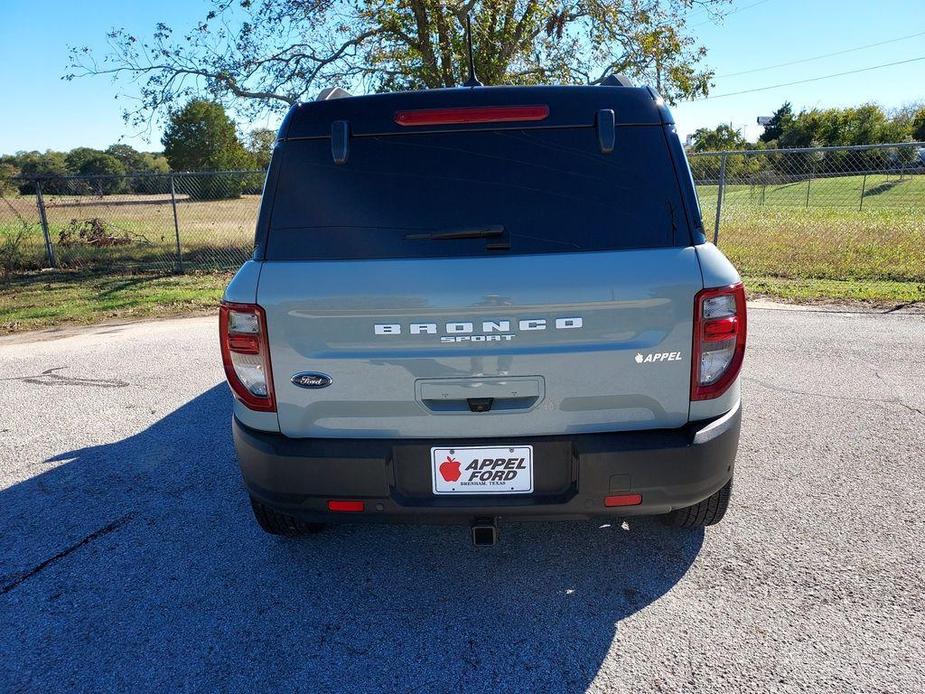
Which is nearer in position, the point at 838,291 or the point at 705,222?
the point at 838,291

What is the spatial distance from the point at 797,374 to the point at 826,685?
3.96 metres

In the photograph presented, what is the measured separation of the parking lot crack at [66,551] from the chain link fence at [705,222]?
9134 millimetres

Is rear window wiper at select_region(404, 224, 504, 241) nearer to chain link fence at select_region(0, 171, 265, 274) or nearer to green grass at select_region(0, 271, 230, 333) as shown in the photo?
green grass at select_region(0, 271, 230, 333)

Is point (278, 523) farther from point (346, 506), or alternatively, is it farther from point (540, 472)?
point (540, 472)

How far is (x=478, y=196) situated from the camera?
97.3 inches

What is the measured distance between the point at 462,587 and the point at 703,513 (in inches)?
44.7

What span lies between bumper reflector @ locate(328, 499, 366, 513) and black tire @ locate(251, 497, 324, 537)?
1.80ft

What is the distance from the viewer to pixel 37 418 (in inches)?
201

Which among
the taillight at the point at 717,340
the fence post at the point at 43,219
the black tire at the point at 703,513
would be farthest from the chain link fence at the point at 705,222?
the taillight at the point at 717,340

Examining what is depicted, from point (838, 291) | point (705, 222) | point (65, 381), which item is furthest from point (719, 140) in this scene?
point (65, 381)

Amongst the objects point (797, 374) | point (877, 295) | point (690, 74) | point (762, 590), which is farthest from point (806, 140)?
point (762, 590)

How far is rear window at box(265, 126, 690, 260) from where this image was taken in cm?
241

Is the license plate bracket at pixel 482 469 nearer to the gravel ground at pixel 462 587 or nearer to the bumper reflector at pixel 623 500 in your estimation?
the bumper reflector at pixel 623 500

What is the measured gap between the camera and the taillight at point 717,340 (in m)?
2.35
